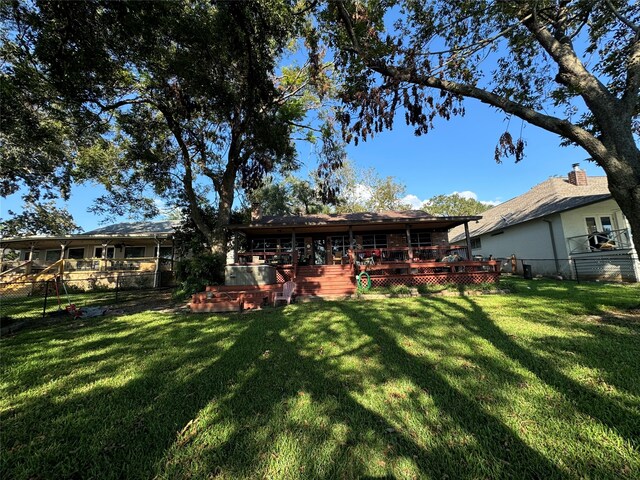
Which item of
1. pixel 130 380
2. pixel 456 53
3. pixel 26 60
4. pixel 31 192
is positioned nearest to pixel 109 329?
pixel 130 380

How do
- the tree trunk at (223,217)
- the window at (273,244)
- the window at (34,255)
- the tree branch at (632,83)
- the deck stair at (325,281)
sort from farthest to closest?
the window at (34,255) → the window at (273,244) → the tree trunk at (223,217) → the deck stair at (325,281) → the tree branch at (632,83)

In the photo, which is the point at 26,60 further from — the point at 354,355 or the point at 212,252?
the point at 354,355

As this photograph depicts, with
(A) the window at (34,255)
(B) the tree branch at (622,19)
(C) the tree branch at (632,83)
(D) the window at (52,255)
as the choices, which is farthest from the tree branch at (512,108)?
(A) the window at (34,255)

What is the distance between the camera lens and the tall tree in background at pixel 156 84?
7082 mm

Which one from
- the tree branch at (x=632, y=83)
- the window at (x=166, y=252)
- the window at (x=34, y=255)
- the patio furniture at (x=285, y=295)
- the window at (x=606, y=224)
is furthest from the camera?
the window at (x=166, y=252)

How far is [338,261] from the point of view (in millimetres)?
16766

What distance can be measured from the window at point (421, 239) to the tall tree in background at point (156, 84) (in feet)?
25.5

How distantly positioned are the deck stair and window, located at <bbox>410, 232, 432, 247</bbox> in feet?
21.7

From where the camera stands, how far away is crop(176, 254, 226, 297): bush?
11.6 m

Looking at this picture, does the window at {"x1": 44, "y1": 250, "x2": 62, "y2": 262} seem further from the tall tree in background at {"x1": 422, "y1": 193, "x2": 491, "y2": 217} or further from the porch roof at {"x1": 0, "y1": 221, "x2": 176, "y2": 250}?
the tall tree in background at {"x1": 422, "y1": 193, "x2": 491, "y2": 217}

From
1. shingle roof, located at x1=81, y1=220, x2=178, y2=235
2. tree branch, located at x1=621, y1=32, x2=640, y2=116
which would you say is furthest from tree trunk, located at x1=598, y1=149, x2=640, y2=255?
shingle roof, located at x1=81, y1=220, x2=178, y2=235

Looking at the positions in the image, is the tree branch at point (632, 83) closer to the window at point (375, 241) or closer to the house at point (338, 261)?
the house at point (338, 261)

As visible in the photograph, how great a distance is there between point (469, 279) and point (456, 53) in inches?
348

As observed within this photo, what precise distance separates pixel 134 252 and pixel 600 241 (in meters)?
28.7
